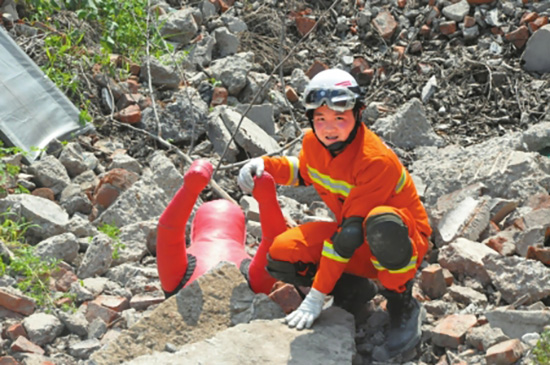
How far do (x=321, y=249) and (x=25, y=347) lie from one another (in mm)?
1409

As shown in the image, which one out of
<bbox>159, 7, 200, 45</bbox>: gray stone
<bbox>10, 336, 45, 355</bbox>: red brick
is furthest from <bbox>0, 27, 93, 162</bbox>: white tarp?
<bbox>10, 336, 45, 355</bbox>: red brick

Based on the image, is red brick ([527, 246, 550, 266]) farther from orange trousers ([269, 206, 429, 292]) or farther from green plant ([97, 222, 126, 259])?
green plant ([97, 222, 126, 259])

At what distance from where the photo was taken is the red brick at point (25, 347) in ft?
13.2

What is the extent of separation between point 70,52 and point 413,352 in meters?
3.62

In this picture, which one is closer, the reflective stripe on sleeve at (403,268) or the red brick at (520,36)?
the reflective stripe on sleeve at (403,268)

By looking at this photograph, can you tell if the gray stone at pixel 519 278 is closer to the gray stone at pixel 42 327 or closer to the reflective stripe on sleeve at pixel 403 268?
the reflective stripe on sleeve at pixel 403 268

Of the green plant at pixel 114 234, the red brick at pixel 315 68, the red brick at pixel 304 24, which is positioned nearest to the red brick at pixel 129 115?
the green plant at pixel 114 234

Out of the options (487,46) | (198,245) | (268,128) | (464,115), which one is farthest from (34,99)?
(487,46)

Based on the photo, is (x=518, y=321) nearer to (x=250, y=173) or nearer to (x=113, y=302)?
(x=250, y=173)

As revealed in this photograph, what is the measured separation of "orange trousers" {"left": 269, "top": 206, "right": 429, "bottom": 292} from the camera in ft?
12.4

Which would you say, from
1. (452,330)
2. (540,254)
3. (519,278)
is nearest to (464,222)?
(540,254)

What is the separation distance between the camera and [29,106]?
228 inches

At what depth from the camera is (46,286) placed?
4.48 metres

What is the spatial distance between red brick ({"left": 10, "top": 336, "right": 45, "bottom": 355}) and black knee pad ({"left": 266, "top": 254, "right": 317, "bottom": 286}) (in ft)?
3.62
